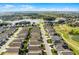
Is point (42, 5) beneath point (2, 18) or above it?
above

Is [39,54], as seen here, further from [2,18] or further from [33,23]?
[2,18]

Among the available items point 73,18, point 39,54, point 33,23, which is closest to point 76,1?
point 73,18

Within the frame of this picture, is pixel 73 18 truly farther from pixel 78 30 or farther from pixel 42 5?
pixel 42 5

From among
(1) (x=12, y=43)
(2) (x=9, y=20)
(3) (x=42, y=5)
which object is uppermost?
(3) (x=42, y=5)
